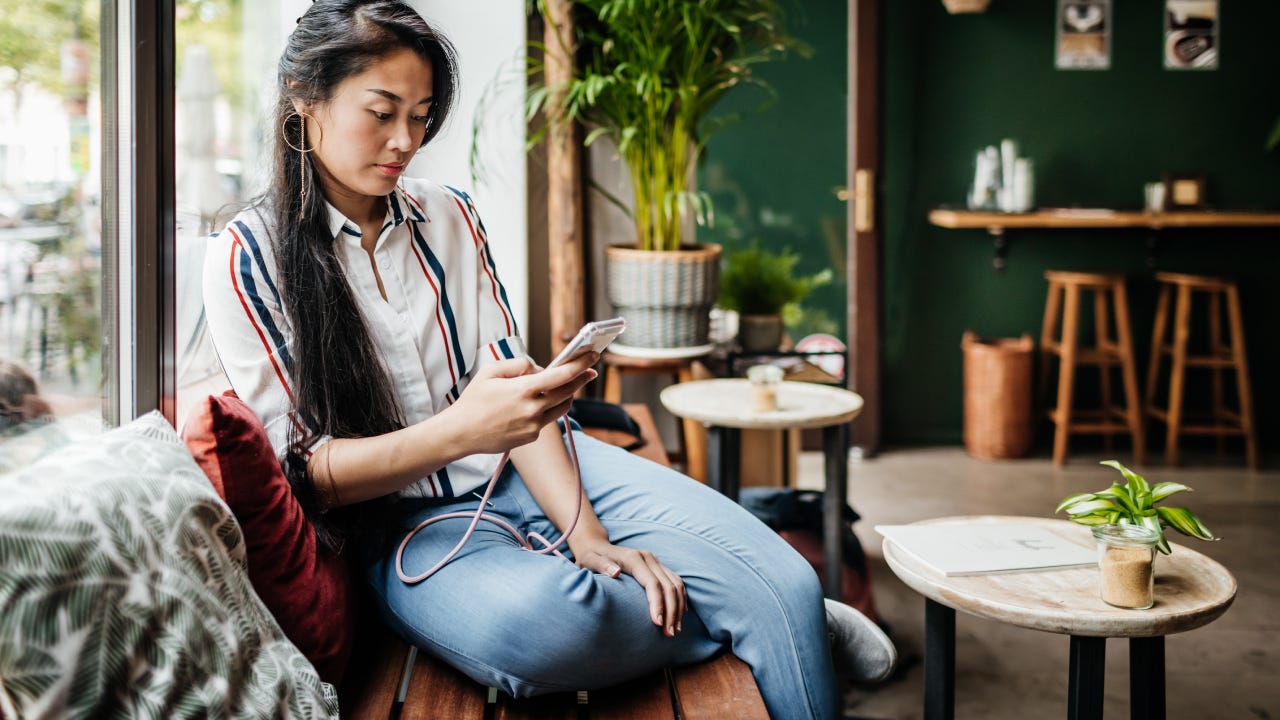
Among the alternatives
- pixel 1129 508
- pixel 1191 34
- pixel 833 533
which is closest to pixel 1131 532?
pixel 1129 508

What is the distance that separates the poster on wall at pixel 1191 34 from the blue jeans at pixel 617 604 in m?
4.23

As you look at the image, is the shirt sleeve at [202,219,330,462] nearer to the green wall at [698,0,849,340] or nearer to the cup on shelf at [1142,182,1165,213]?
the green wall at [698,0,849,340]

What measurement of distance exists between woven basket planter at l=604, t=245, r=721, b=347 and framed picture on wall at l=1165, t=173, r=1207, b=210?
243cm

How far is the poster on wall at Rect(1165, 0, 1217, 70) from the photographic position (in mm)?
4949

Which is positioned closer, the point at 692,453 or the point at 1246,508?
the point at 692,453

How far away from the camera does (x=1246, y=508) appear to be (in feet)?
13.5

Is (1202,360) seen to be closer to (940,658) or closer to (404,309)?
(940,658)

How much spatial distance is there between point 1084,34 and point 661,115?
2.50 meters

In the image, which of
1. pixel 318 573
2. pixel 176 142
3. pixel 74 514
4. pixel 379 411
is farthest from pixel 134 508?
pixel 176 142

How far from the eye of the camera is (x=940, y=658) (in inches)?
70.4

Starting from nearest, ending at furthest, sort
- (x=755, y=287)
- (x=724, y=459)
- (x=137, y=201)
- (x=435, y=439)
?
(x=435, y=439) → (x=137, y=201) → (x=724, y=459) → (x=755, y=287)

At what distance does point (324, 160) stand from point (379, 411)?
0.37 meters

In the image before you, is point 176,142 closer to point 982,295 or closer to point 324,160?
point 324,160

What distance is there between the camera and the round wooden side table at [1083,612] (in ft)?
4.97
